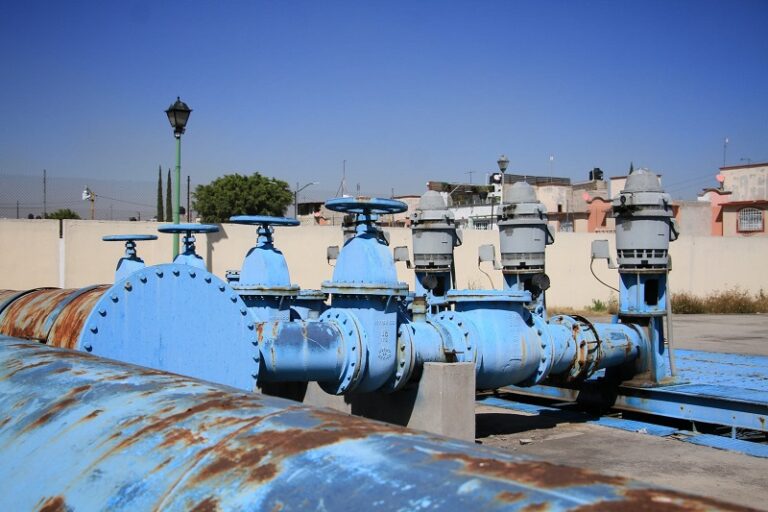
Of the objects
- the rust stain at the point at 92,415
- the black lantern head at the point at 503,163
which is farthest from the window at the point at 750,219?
the rust stain at the point at 92,415

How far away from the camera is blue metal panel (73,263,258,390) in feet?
14.3

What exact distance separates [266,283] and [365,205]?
1.77 metres

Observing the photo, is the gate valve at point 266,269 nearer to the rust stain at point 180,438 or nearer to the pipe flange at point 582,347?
the pipe flange at point 582,347

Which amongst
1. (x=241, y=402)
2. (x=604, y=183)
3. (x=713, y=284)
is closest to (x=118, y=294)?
(x=241, y=402)

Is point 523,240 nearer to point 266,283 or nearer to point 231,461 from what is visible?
point 266,283

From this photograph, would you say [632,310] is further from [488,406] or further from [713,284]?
[713,284]

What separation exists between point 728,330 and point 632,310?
12679 mm

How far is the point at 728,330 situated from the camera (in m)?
20.9

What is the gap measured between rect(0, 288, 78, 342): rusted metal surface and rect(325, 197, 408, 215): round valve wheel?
1.94 metres

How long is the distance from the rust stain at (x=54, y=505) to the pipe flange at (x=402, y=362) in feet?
16.0

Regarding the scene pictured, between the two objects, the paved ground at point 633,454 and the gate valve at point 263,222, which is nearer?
the paved ground at point 633,454

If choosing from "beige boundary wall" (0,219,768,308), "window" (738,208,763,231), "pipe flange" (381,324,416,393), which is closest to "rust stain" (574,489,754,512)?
"pipe flange" (381,324,416,393)

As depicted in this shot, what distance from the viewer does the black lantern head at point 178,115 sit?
12391 millimetres

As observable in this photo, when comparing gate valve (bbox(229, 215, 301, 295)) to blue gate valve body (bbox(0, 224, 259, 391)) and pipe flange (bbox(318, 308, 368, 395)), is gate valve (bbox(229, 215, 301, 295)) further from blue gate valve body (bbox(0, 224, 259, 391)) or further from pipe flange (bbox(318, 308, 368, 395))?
blue gate valve body (bbox(0, 224, 259, 391))
